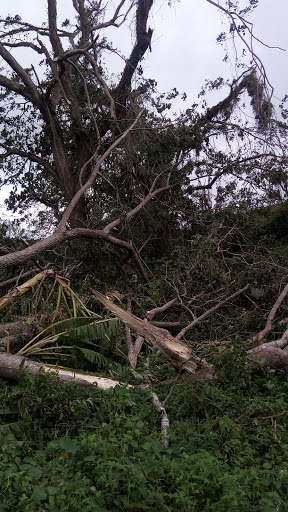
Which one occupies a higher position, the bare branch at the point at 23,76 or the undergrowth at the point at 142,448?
the bare branch at the point at 23,76

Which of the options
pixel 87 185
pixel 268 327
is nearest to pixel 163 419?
pixel 268 327

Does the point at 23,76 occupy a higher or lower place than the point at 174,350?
higher

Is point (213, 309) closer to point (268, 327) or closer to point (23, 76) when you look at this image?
point (268, 327)

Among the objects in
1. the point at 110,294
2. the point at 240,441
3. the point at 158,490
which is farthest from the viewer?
the point at 110,294

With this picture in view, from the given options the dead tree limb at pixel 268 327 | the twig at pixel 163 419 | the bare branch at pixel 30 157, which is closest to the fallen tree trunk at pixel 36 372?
the twig at pixel 163 419

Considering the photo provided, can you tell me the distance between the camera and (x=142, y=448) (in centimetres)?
388

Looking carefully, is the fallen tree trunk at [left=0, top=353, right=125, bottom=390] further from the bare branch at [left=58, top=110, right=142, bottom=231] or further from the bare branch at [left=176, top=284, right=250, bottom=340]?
the bare branch at [left=58, top=110, right=142, bottom=231]

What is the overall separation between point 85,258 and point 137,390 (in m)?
4.47

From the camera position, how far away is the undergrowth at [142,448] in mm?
3199

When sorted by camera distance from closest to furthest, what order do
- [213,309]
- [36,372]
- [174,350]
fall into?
[36,372], [174,350], [213,309]

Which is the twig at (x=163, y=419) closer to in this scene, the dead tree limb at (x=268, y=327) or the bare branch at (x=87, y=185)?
the dead tree limb at (x=268, y=327)

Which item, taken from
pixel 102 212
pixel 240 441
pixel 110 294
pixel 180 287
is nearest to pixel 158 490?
pixel 240 441

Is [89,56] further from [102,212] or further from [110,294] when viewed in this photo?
[110,294]

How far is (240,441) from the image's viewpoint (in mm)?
4117
